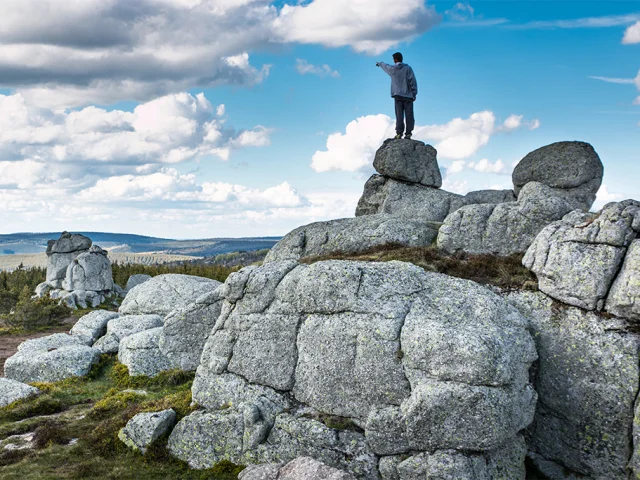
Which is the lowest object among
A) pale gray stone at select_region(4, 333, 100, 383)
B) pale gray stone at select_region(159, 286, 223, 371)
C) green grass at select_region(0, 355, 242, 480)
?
green grass at select_region(0, 355, 242, 480)

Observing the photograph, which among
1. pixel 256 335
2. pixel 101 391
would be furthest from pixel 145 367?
pixel 256 335

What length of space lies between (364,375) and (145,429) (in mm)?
9836

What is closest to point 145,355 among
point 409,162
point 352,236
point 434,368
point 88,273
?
point 352,236

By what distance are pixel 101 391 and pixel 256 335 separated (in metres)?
14.8

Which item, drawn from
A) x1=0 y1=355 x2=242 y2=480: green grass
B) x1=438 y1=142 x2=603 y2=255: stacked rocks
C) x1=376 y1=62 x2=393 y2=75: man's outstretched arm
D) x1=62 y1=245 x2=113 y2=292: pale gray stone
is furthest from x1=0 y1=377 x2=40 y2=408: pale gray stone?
x1=62 y1=245 x2=113 y2=292: pale gray stone

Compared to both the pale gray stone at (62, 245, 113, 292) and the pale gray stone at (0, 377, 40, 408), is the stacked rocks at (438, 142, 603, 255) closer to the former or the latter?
the pale gray stone at (0, 377, 40, 408)

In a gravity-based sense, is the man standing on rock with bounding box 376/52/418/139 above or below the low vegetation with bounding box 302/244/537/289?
above

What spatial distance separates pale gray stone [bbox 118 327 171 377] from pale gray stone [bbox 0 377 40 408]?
5.38m

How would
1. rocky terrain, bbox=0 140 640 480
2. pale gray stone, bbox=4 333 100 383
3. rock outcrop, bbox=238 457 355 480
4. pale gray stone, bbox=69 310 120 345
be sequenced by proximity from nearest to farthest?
rock outcrop, bbox=238 457 355 480, rocky terrain, bbox=0 140 640 480, pale gray stone, bbox=4 333 100 383, pale gray stone, bbox=69 310 120 345

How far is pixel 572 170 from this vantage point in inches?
1382

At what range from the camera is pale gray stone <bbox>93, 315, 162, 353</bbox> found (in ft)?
130

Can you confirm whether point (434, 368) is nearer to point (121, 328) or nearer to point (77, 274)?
point (121, 328)

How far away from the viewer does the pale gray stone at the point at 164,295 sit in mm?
48719

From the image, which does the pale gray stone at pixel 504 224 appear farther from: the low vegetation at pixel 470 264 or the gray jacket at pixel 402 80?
the gray jacket at pixel 402 80
